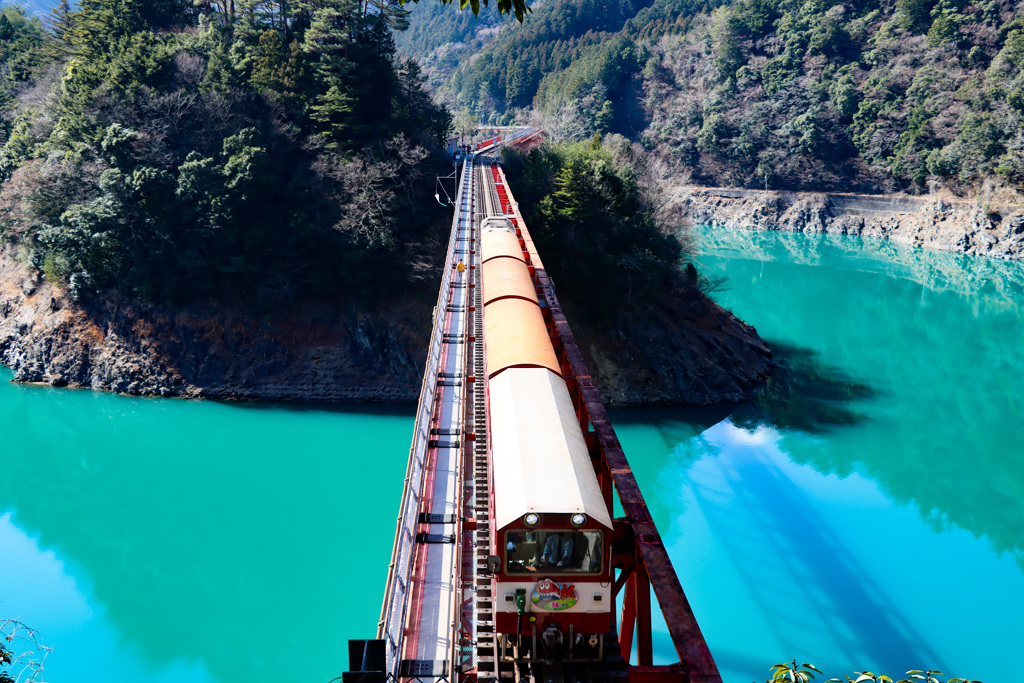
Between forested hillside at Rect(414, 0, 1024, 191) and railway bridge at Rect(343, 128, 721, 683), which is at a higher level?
forested hillside at Rect(414, 0, 1024, 191)

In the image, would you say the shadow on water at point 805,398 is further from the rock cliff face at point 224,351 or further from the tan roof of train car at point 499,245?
the rock cliff face at point 224,351

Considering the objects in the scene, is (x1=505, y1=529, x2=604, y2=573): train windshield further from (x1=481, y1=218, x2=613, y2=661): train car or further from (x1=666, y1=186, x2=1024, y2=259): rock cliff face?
(x1=666, y1=186, x2=1024, y2=259): rock cliff face

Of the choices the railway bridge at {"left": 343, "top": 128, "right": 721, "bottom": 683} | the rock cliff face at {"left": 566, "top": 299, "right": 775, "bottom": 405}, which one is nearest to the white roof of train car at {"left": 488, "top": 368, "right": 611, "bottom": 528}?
the railway bridge at {"left": 343, "top": 128, "right": 721, "bottom": 683}

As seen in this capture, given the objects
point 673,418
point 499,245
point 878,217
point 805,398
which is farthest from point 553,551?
point 878,217

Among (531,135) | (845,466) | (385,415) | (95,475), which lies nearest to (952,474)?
(845,466)

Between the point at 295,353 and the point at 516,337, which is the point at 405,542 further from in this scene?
the point at 295,353

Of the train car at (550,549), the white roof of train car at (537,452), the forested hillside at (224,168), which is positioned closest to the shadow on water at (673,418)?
Answer: the forested hillside at (224,168)
